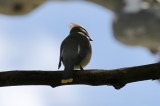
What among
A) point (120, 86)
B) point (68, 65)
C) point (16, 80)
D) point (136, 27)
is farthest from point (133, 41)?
point (68, 65)

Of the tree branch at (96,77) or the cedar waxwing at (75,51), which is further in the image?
the cedar waxwing at (75,51)

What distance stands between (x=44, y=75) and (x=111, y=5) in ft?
1.41

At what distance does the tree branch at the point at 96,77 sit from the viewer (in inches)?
36.8

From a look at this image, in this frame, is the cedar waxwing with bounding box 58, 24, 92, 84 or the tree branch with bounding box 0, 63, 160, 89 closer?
the tree branch with bounding box 0, 63, 160, 89

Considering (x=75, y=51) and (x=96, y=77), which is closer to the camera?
(x=96, y=77)

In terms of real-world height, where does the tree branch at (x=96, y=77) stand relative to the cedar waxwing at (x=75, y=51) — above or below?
below

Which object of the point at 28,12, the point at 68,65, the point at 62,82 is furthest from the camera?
the point at 68,65

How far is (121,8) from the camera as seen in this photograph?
0.62 metres

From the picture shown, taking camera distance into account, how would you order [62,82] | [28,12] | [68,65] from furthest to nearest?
[68,65] < [62,82] < [28,12]

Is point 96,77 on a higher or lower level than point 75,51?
lower

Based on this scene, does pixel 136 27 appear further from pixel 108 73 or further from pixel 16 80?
pixel 16 80

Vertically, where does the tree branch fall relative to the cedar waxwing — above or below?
below

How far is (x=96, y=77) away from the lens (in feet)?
3.13

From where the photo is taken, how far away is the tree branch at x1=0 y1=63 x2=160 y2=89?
935 mm
